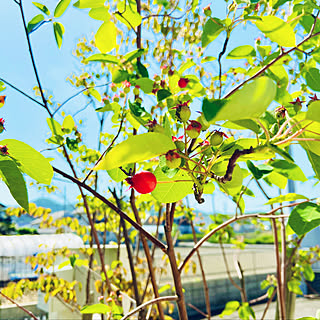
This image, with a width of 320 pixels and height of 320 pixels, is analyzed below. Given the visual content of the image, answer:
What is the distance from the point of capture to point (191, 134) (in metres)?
0.27

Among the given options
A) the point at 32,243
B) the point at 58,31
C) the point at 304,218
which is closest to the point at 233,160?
the point at 304,218

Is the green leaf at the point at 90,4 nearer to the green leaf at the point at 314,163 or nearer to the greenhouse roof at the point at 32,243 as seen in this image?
the green leaf at the point at 314,163

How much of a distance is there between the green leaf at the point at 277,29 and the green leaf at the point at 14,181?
0.92 ft

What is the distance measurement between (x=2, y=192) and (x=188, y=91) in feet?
1.12

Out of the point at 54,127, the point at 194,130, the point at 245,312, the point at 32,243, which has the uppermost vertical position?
the point at 54,127

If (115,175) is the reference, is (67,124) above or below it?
above

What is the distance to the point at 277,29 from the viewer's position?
0.36m

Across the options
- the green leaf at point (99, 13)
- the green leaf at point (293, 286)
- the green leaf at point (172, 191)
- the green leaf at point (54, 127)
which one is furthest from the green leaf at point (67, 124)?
the green leaf at point (293, 286)

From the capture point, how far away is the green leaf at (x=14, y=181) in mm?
268

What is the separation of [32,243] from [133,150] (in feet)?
3.81

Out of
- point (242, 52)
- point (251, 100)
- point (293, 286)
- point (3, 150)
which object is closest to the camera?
point (251, 100)

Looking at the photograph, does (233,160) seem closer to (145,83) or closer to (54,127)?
(145,83)

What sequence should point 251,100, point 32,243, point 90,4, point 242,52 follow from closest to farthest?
point 251,100
point 90,4
point 242,52
point 32,243

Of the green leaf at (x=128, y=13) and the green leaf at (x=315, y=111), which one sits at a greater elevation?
the green leaf at (x=128, y=13)
